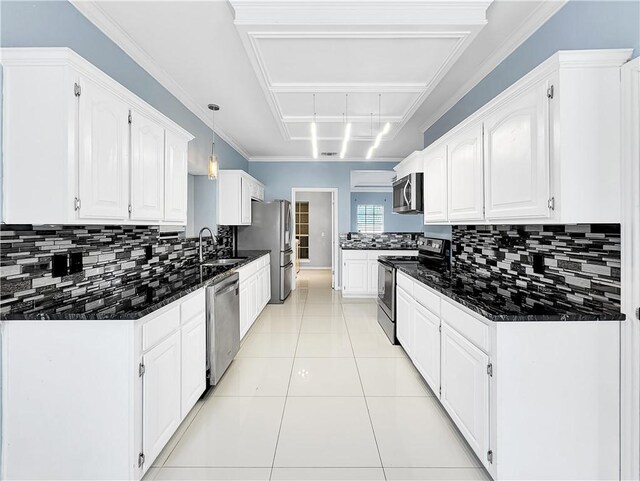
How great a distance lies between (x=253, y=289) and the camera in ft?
13.4

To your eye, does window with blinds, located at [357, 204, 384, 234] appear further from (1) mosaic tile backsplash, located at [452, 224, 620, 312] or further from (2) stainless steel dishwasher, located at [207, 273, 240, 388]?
(2) stainless steel dishwasher, located at [207, 273, 240, 388]

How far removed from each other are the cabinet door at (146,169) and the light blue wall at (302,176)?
4097 mm

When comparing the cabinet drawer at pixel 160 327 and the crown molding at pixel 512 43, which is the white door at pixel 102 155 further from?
the crown molding at pixel 512 43

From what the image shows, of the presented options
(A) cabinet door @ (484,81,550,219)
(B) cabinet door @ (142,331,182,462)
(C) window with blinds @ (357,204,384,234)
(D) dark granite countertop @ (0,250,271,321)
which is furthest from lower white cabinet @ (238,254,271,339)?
(C) window with blinds @ (357,204,384,234)

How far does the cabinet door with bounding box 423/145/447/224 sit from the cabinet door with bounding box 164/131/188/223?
217cm

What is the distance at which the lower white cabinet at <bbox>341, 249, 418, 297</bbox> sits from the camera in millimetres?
5773

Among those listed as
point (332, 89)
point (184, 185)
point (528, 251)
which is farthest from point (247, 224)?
point (528, 251)

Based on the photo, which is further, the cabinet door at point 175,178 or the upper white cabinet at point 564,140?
the cabinet door at point 175,178

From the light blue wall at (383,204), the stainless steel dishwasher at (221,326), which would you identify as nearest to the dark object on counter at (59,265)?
the stainless steel dishwasher at (221,326)

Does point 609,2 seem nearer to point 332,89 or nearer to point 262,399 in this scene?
point 332,89

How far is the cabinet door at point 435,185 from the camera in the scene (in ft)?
9.00

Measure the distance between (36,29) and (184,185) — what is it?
1.20m

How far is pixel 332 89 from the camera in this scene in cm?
291

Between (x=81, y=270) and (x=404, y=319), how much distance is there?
2591 mm
